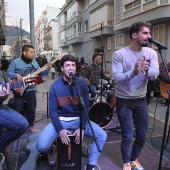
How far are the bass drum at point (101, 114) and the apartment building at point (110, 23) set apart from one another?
123 cm

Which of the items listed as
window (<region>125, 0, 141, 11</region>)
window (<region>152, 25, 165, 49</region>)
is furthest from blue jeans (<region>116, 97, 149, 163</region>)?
window (<region>125, 0, 141, 11</region>)

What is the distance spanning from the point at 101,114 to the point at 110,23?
51.8 feet

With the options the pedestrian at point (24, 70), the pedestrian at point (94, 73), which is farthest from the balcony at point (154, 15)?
the pedestrian at point (24, 70)

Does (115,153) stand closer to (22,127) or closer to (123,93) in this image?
(123,93)

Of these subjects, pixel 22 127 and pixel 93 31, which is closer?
pixel 22 127

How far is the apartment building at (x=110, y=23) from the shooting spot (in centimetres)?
1191

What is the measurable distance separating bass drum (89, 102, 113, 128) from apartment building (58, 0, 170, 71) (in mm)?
1225

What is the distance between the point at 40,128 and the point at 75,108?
2.38 metres

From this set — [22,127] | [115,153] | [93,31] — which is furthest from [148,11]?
[22,127]

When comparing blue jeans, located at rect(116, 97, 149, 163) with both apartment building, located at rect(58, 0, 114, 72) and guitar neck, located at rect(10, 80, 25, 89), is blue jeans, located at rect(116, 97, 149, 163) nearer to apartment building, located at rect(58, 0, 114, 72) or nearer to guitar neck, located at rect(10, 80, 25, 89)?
guitar neck, located at rect(10, 80, 25, 89)

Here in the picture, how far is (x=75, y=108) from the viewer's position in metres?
2.77

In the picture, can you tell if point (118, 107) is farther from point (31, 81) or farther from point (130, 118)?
point (31, 81)

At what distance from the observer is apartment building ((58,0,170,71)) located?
11.9m

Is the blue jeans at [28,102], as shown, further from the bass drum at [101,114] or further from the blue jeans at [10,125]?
the blue jeans at [10,125]
